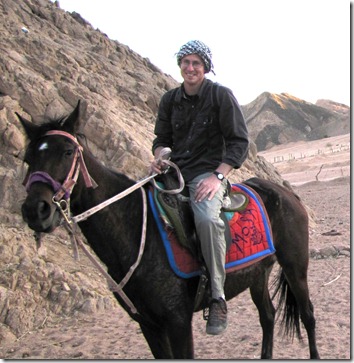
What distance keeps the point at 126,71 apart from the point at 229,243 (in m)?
12.0

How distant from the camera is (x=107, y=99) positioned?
12008mm

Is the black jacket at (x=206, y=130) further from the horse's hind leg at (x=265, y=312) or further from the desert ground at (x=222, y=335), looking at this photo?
the desert ground at (x=222, y=335)

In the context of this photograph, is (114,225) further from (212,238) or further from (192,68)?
(192,68)

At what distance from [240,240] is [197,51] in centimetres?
168

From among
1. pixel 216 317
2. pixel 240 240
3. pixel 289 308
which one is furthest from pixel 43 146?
pixel 289 308

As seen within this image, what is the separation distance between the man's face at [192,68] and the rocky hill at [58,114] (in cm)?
125

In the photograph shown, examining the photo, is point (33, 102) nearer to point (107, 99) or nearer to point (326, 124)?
point (107, 99)

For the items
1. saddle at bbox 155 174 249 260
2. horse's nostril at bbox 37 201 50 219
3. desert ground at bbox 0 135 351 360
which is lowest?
desert ground at bbox 0 135 351 360

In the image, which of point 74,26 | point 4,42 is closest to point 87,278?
point 4,42

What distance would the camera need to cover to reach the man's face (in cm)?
367

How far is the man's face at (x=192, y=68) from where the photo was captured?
3670 millimetres

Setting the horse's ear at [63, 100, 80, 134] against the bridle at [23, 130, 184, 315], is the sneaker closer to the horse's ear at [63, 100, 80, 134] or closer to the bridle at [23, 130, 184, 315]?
the bridle at [23, 130, 184, 315]

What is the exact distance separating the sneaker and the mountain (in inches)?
2635

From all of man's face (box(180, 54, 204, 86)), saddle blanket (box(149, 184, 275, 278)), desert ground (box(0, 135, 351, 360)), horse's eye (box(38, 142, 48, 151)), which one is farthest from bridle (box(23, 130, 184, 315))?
desert ground (box(0, 135, 351, 360))
